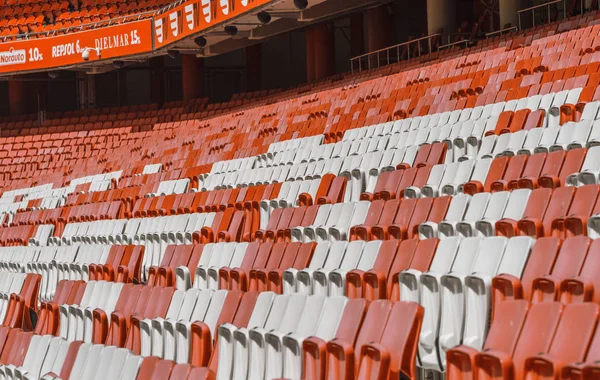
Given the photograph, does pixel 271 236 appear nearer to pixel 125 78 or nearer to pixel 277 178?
pixel 277 178

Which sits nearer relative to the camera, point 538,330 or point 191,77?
point 538,330

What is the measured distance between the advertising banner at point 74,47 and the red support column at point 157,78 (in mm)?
3342

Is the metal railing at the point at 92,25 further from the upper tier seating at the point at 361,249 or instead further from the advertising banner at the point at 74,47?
the upper tier seating at the point at 361,249

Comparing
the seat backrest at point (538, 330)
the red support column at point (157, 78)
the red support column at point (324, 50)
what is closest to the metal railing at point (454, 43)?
the red support column at point (324, 50)

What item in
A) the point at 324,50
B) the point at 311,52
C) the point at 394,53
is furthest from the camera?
the point at 311,52

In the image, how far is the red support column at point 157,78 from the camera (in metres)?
18.4

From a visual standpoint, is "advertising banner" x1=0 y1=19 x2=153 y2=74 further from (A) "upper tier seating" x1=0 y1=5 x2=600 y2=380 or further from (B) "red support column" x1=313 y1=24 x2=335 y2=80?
(A) "upper tier seating" x1=0 y1=5 x2=600 y2=380

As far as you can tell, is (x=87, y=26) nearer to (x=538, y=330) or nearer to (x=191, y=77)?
(x=191, y=77)

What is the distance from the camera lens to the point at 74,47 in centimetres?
1506

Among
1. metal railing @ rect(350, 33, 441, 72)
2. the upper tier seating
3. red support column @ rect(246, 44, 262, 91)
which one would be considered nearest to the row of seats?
the upper tier seating

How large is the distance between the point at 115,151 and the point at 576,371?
1209 centimetres

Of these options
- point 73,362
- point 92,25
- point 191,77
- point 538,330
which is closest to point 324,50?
point 191,77

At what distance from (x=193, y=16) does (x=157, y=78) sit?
542 cm

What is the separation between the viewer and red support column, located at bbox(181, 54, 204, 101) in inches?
663
